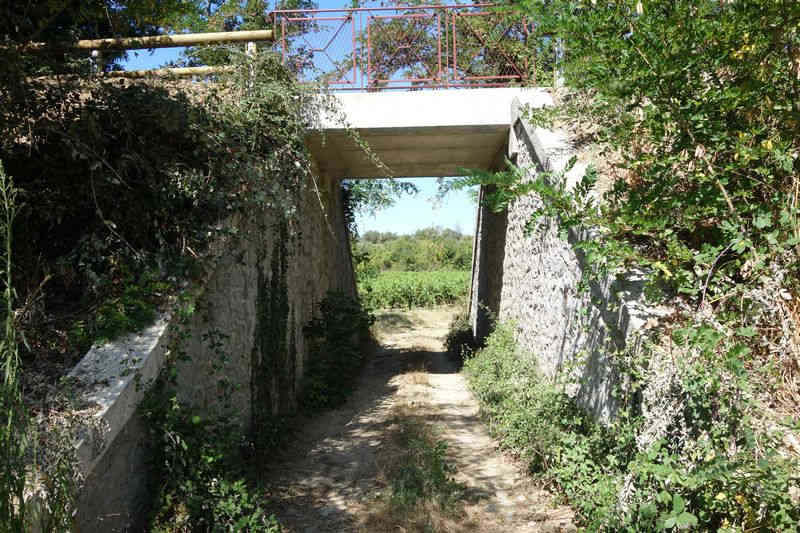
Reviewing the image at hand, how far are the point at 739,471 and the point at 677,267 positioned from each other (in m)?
1.22

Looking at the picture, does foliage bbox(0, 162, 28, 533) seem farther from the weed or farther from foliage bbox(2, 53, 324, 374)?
the weed

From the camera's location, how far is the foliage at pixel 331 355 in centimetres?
722

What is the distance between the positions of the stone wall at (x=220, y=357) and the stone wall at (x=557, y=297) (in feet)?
8.59

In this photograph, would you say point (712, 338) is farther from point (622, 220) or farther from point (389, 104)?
point (389, 104)

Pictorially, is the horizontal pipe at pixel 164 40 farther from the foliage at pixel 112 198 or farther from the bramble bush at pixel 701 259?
the bramble bush at pixel 701 259

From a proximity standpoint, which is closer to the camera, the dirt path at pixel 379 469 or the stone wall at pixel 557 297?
the stone wall at pixel 557 297

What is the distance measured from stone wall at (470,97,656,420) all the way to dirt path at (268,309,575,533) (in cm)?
93

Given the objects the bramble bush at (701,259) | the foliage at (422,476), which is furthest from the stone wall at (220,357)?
the bramble bush at (701,259)

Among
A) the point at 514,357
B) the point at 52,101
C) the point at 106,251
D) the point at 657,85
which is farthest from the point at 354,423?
the point at 657,85

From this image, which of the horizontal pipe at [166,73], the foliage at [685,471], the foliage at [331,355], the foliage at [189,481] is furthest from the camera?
the foliage at [331,355]

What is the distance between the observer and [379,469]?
15.4 ft

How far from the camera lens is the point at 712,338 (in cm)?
250

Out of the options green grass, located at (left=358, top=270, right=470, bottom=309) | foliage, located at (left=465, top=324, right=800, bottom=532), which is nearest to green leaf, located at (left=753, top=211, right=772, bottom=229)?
foliage, located at (left=465, top=324, right=800, bottom=532)

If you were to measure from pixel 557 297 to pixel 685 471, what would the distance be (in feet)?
9.20
